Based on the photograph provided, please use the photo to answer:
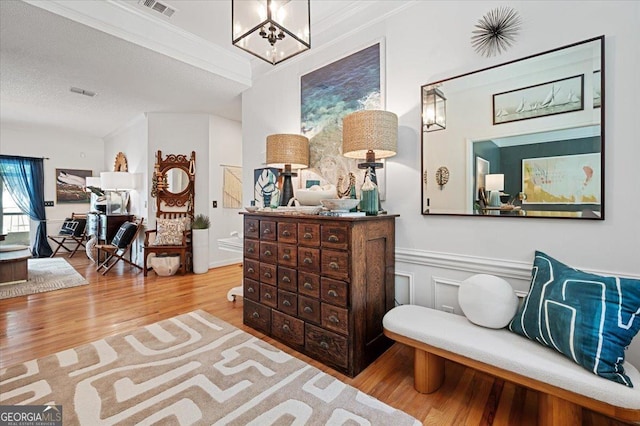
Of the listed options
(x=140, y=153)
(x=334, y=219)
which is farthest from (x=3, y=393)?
(x=140, y=153)

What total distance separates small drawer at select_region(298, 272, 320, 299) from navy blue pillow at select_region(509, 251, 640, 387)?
4.00 ft

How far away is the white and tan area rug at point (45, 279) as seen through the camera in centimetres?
357

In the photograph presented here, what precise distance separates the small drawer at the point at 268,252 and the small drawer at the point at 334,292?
51 centimetres

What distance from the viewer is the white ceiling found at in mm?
2398

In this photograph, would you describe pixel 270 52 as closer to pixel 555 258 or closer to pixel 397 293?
pixel 397 293

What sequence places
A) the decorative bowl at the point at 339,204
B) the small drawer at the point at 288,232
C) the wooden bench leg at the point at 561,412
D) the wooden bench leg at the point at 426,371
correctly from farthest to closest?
the small drawer at the point at 288,232, the decorative bowl at the point at 339,204, the wooden bench leg at the point at 426,371, the wooden bench leg at the point at 561,412

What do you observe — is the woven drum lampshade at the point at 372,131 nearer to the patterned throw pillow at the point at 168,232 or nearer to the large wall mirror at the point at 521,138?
Result: the large wall mirror at the point at 521,138

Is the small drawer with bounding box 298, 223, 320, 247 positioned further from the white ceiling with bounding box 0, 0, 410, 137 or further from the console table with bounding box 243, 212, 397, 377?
the white ceiling with bounding box 0, 0, 410, 137

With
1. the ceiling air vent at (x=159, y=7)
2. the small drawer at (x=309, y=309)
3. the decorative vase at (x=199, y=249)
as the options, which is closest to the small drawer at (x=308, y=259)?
the small drawer at (x=309, y=309)

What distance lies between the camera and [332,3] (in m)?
2.45

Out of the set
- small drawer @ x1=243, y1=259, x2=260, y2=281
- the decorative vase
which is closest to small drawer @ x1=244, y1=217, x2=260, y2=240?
small drawer @ x1=243, y1=259, x2=260, y2=281

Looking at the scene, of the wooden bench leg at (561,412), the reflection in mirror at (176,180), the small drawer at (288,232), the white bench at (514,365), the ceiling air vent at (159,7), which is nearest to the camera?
the white bench at (514,365)

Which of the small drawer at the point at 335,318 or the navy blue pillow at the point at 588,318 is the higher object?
the navy blue pillow at the point at 588,318

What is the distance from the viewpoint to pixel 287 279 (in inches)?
85.7
